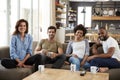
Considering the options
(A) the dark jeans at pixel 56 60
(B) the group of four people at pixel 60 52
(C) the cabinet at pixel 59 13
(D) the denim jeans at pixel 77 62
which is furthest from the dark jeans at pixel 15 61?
(C) the cabinet at pixel 59 13

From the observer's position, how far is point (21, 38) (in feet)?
14.6

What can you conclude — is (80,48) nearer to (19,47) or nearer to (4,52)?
(19,47)

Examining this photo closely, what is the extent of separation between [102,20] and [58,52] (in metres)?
8.91

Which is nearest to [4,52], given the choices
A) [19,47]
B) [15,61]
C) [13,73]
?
[19,47]

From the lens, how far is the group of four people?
4.20 metres

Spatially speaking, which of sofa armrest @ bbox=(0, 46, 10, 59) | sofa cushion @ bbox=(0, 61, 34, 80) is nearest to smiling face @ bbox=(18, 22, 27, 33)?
sofa armrest @ bbox=(0, 46, 10, 59)

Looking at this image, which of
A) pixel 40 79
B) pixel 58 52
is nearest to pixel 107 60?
pixel 58 52

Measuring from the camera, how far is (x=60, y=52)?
4582 millimetres

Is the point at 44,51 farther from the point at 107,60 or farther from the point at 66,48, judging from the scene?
the point at 107,60

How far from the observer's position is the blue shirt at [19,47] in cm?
430

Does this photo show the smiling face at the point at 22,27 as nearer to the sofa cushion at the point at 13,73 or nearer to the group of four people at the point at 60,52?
the group of four people at the point at 60,52

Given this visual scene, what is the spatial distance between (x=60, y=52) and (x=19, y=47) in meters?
0.79

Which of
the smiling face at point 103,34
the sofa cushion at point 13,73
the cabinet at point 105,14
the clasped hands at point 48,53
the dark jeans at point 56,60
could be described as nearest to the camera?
the sofa cushion at point 13,73

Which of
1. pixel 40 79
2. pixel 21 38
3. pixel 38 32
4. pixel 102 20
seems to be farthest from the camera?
pixel 102 20
